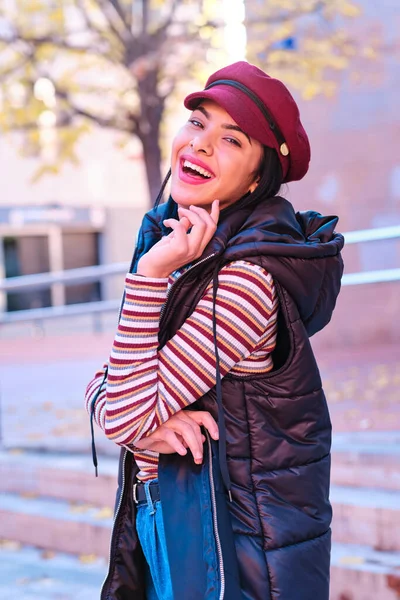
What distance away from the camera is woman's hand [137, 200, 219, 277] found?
1402 mm

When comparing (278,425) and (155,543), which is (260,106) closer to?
(278,425)

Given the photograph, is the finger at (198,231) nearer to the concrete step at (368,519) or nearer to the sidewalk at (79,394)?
the concrete step at (368,519)

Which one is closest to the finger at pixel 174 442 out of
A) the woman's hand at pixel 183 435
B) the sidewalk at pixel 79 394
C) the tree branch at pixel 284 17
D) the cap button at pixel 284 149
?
the woman's hand at pixel 183 435

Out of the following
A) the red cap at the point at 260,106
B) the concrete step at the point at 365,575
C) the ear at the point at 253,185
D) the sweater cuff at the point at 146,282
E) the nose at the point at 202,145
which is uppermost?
the red cap at the point at 260,106

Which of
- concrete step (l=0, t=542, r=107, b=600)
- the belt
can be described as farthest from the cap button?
concrete step (l=0, t=542, r=107, b=600)

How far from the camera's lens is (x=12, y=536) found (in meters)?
4.03

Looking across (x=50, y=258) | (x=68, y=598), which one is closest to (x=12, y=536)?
(x=68, y=598)

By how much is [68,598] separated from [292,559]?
86.7 inches

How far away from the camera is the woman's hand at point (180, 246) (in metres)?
1.40

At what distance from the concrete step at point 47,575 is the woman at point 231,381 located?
6.64 ft

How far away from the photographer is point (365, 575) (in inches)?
113

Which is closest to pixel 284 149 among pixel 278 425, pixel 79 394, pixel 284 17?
pixel 278 425

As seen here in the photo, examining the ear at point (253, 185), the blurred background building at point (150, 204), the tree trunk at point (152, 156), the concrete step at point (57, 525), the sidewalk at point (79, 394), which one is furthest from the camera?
the tree trunk at point (152, 156)

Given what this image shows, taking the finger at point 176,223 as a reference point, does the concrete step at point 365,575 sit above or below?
below
